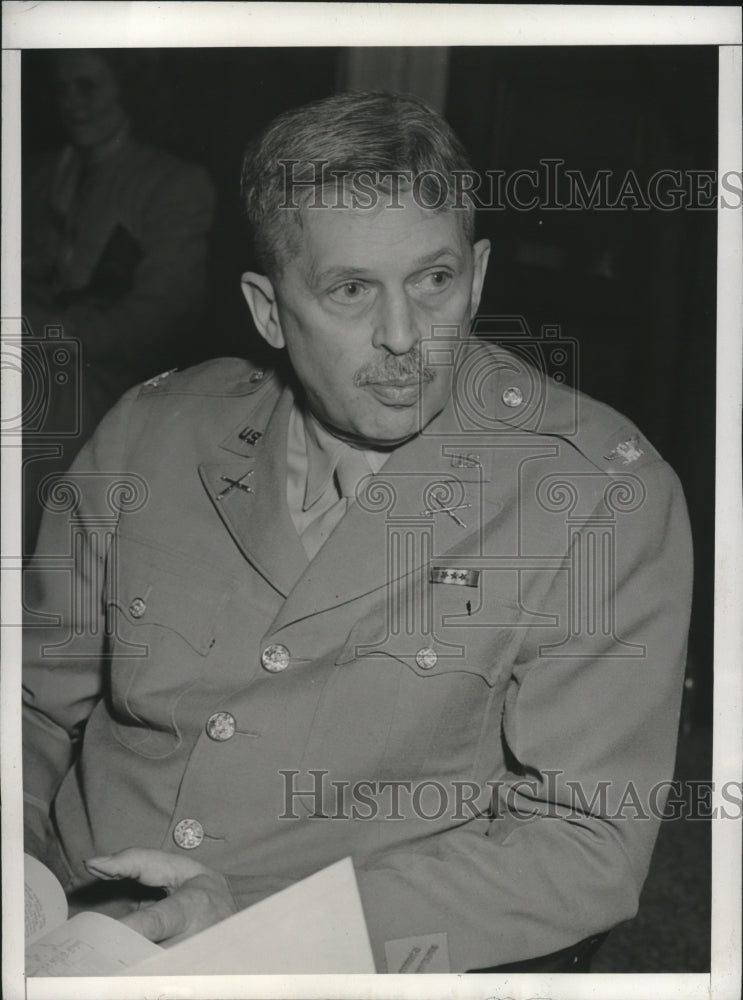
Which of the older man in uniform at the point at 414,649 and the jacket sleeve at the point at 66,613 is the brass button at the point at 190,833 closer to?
the older man in uniform at the point at 414,649

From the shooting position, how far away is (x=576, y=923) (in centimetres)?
190

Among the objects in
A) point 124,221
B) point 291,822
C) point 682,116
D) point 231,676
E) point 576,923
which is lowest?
point 576,923

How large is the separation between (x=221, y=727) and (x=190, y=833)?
0.60ft

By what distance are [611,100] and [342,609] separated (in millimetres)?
936

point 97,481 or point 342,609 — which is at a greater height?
point 97,481

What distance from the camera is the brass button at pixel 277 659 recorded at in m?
1.89

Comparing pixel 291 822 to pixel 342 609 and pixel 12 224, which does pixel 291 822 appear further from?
pixel 12 224

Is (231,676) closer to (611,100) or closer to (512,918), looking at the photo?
(512,918)

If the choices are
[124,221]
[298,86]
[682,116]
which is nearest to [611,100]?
[682,116]

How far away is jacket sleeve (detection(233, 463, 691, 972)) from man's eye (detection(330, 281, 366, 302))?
556mm
